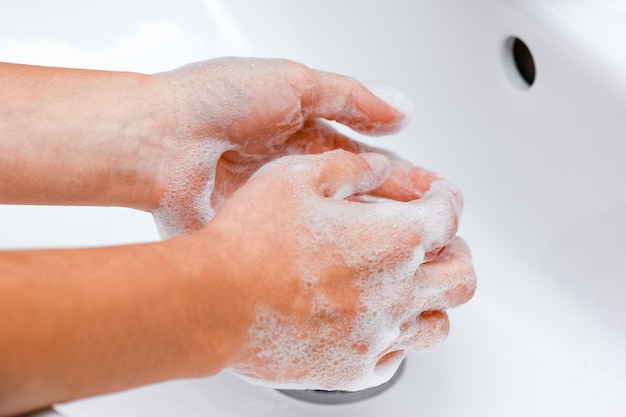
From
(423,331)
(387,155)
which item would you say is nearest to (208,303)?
(423,331)

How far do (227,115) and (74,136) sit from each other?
119mm

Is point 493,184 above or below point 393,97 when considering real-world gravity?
below

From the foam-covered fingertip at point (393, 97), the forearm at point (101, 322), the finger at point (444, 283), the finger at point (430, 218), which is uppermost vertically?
the foam-covered fingertip at point (393, 97)

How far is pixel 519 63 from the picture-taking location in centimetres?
70

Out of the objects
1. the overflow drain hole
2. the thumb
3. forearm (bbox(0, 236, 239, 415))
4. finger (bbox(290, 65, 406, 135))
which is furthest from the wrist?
the overflow drain hole

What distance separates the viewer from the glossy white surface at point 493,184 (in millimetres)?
640

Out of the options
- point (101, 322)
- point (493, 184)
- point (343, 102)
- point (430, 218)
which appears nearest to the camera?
point (101, 322)

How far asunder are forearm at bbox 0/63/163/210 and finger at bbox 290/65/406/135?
12 cm

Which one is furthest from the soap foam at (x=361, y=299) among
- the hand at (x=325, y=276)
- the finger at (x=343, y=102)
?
the finger at (x=343, y=102)

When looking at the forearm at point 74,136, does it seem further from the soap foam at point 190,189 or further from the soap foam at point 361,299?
the soap foam at point 361,299

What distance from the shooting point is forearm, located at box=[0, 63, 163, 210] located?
1.98 ft

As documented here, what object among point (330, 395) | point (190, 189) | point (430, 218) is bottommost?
point (330, 395)

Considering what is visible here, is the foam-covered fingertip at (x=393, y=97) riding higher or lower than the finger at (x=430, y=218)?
higher

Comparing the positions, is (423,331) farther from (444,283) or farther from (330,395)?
(330,395)
